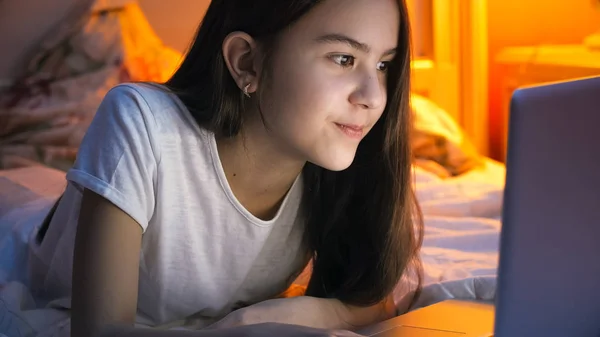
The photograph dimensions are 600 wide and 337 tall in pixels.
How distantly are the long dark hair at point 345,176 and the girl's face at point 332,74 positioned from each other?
0.09 ft

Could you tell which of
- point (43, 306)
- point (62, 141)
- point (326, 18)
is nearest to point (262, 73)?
point (326, 18)

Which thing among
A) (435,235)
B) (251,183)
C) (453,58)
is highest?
(453,58)

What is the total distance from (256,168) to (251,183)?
0.9 inches

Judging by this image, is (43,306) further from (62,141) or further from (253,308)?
(62,141)

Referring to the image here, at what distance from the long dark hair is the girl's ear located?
1 centimetres

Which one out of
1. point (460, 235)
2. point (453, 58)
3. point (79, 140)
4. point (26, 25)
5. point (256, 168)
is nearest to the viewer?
point (256, 168)

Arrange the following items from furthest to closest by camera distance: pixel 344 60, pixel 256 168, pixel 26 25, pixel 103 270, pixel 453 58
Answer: pixel 453 58 → pixel 26 25 → pixel 256 168 → pixel 344 60 → pixel 103 270

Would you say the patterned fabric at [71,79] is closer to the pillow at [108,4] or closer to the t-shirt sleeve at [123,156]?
the pillow at [108,4]

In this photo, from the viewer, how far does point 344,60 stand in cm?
102

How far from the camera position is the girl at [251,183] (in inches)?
37.8

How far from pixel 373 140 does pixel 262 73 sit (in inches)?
8.1

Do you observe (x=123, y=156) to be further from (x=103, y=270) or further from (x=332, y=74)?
(x=332, y=74)

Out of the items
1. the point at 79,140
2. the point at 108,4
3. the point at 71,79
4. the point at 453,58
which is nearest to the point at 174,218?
the point at 79,140

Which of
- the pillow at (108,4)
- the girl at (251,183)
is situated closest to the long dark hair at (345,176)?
the girl at (251,183)
